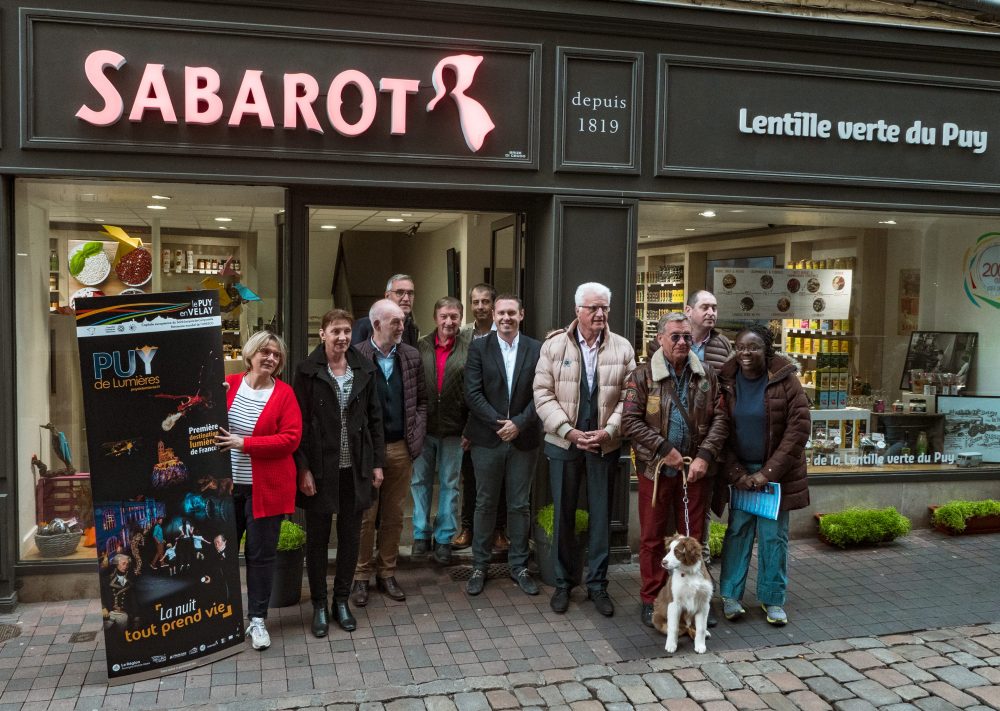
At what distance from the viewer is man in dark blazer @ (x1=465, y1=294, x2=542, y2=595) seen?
254 inches

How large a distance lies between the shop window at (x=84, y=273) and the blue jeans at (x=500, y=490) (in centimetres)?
210

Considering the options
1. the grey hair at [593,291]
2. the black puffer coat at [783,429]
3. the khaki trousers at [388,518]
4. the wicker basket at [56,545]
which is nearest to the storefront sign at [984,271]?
the black puffer coat at [783,429]

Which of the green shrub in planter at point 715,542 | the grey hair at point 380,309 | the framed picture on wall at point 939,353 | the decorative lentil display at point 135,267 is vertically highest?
the decorative lentil display at point 135,267

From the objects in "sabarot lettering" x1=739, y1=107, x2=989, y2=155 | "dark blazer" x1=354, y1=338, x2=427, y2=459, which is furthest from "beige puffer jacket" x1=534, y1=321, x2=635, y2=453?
"sabarot lettering" x1=739, y1=107, x2=989, y2=155

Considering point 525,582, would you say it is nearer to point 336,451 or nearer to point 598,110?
point 336,451

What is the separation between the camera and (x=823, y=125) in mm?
7602

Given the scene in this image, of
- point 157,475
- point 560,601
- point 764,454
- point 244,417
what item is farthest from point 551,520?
point 157,475

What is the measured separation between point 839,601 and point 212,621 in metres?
4.35

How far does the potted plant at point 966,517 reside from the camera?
8023mm

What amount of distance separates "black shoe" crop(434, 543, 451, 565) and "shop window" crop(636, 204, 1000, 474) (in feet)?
8.30

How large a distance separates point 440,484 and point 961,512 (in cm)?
477

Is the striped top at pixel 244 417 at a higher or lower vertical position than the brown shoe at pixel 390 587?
higher

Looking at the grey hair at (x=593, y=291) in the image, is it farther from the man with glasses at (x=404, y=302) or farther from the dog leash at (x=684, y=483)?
the man with glasses at (x=404, y=302)

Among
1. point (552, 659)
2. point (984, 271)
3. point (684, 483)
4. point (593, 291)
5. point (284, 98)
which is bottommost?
point (552, 659)
